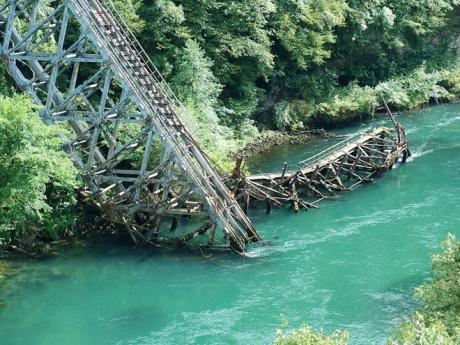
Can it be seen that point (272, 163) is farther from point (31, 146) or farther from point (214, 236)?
point (31, 146)

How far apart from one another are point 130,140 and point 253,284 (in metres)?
8.41

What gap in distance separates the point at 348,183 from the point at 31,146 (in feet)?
60.0

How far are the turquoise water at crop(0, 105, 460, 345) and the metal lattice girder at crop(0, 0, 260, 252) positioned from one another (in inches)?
60.9

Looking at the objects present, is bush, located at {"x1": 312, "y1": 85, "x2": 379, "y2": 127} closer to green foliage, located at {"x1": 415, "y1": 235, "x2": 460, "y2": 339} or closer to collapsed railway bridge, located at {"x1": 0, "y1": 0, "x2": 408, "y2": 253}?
collapsed railway bridge, located at {"x1": 0, "y1": 0, "x2": 408, "y2": 253}

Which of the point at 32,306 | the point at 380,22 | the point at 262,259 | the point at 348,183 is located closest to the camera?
the point at 32,306

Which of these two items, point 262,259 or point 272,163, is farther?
point 272,163

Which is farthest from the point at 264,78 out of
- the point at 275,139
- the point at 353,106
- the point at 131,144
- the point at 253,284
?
the point at 253,284

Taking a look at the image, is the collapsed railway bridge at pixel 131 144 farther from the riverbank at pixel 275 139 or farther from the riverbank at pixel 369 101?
the riverbank at pixel 369 101

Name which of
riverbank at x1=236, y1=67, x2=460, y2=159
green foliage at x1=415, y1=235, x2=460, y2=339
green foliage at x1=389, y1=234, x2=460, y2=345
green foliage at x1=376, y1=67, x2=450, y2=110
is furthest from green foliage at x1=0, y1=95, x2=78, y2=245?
green foliage at x1=376, y1=67, x2=450, y2=110

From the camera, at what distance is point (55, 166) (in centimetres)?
2681

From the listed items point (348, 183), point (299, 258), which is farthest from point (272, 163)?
point (299, 258)

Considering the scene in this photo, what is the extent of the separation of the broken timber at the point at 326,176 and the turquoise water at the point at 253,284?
39.4 inches

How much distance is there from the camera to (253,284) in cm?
2656

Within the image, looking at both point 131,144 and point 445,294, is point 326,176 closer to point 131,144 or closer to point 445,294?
point 131,144
